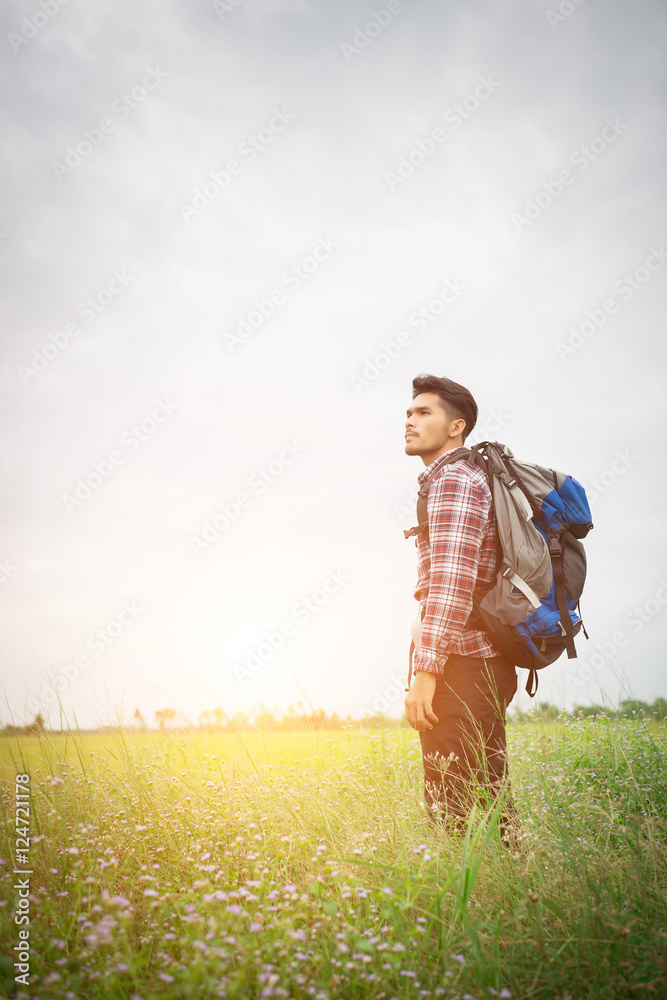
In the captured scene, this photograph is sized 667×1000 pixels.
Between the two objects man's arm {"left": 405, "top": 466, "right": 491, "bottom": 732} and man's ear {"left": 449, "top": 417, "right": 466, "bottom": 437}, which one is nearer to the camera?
man's arm {"left": 405, "top": 466, "right": 491, "bottom": 732}

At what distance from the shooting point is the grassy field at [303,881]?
224 centimetres

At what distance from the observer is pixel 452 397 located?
418 cm

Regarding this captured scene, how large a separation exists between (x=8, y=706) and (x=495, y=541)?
4478mm

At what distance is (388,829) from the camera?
3.73 meters

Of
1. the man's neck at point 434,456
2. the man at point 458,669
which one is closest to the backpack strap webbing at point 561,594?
the man at point 458,669

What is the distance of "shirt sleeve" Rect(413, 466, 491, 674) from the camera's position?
3385mm

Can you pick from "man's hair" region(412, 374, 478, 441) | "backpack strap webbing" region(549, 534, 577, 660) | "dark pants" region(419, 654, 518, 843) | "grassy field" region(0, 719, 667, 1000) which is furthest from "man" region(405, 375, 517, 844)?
"man's hair" region(412, 374, 478, 441)

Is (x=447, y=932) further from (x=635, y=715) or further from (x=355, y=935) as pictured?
(x=635, y=715)

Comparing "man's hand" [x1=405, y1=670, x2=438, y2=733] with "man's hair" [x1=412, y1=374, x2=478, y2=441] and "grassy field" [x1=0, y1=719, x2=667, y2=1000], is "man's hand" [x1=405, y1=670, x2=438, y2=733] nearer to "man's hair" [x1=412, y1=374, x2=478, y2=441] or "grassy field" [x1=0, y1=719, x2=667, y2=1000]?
"grassy field" [x1=0, y1=719, x2=667, y2=1000]

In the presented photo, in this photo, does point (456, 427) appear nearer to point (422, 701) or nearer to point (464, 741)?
point (422, 701)

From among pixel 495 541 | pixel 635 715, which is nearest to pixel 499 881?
pixel 495 541

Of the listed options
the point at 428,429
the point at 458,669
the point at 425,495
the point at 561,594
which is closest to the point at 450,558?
the point at 425,495

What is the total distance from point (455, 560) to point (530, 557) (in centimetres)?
47

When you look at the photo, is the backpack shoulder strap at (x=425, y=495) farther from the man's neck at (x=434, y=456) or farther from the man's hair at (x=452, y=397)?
the man's hair at (x=452, y=397)
